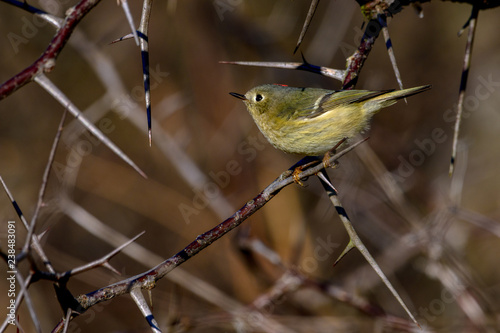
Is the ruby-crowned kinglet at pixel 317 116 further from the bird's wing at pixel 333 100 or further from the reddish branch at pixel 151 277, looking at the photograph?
the reddish branch at pixel 151 277

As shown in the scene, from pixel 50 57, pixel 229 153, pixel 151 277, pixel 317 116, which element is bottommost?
pixel 151 277

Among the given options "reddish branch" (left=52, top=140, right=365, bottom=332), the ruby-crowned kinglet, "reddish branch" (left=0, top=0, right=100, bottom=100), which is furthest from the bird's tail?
"reddish branch" (left=0, top=0, right=100, bottom=100)

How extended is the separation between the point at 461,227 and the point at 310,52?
2806 mm

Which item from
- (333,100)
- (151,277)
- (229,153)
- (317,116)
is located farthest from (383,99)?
(229,153)

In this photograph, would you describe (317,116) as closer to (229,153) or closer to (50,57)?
(50,57)

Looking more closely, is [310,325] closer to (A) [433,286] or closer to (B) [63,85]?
(A) [433,286]

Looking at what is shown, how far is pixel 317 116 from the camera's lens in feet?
12.2

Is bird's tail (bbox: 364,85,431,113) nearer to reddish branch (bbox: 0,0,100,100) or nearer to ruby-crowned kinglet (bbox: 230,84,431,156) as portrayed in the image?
ruby-crowned kinglet (bbox: 230,84,431,156)

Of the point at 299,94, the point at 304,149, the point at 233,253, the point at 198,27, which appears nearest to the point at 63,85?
the point at 198,27

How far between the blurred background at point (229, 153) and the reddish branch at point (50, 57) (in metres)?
3.22

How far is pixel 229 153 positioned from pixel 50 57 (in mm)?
4439

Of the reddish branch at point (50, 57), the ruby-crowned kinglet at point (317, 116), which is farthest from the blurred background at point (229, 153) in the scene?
the reddish branch at point (50, 57)

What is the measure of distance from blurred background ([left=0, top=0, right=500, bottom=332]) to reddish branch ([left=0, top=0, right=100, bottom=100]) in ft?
10.5

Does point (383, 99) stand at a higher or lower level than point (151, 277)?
higher
